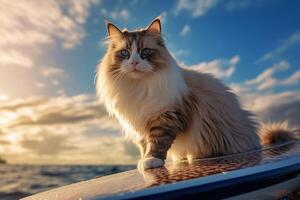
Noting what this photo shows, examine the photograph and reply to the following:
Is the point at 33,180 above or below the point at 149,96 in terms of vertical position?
above

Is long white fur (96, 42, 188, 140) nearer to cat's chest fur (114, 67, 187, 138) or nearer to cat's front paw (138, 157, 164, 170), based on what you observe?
cat's chest fur (114, 67, 187, 138)

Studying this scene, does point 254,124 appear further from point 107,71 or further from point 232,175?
point 232,175

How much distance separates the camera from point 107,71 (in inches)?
122

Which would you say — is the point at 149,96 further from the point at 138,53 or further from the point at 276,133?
the point at 276,133

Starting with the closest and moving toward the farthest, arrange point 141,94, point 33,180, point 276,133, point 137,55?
point 137,55 < point 141,94 < point 276,133 < point 33,180

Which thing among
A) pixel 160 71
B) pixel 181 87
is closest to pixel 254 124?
pixel 181 87

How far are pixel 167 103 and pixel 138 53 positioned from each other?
472mm

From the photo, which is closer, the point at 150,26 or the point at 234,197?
the point at 234,197

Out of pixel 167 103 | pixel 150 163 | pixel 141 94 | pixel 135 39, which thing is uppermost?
pixel 135 39

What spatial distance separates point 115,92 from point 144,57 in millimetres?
425

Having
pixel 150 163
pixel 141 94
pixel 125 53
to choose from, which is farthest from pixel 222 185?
pixel 125 53

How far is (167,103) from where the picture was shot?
111 inches

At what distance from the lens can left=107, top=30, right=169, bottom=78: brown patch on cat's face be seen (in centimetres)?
281

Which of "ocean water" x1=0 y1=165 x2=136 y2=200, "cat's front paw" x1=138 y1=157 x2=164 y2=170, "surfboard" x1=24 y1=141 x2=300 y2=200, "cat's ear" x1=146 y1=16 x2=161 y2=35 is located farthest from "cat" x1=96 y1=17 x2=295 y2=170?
"ocean water" x1=0 y1=165 x2=136 y2=200
